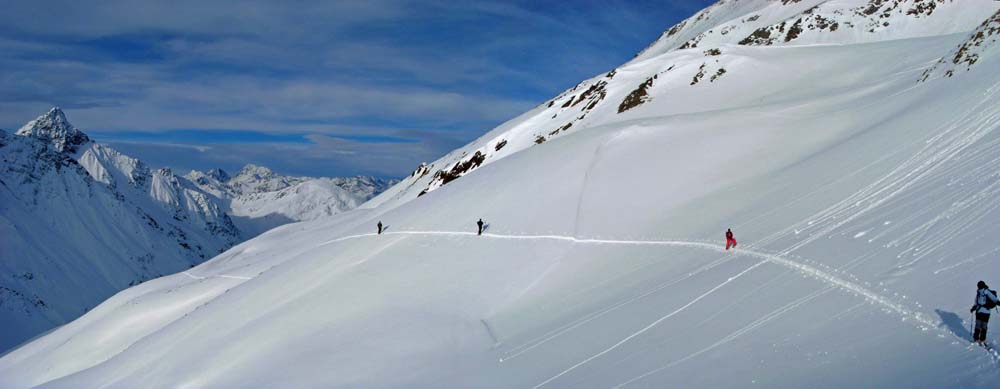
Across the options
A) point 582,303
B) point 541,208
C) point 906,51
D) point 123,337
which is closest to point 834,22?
point 906,51

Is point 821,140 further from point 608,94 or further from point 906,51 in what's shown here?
point 608,94

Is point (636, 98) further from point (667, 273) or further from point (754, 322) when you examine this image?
point (754, 322)

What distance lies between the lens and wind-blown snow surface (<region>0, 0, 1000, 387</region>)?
44.8 feet

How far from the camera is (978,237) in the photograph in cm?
1486

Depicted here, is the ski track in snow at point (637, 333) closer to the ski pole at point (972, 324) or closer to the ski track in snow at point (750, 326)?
the ski track in snow at point (750, 326)

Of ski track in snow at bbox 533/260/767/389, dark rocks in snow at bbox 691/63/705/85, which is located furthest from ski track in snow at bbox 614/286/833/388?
dark rocks in snow at bbox 691/63/705/85

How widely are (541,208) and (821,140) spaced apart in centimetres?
1531

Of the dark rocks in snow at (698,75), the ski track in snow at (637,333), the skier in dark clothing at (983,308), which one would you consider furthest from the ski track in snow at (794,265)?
the dark rocks in snow at (698,75)

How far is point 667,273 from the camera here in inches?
880

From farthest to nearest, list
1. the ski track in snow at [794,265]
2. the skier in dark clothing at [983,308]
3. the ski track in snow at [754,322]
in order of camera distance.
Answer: the ski track in snow at [754,322] → the ski track in snow at [794,265] → the skier in dark clothing at [983,308]

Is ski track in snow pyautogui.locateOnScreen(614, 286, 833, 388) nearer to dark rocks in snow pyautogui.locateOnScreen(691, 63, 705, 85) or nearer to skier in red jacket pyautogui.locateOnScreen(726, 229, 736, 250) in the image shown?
skier in red jacket pyautogui.locateOnScreen(726, 229, 736, 250)

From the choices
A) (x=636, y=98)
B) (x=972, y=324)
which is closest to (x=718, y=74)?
(x=636, y=98)

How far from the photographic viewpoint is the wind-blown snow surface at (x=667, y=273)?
13.6 metres

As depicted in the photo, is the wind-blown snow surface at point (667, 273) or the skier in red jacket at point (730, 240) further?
the skier in red jacket at point (730, 240)
